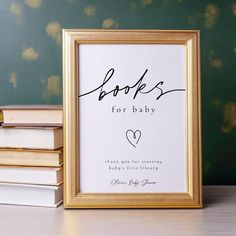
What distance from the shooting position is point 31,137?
3.17 ft

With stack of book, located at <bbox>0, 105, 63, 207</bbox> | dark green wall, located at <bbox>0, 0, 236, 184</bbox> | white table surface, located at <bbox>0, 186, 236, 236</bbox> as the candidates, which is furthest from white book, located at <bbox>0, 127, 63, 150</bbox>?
dark green wall, located at <bbox>0, 0, 236, 184</bbox>

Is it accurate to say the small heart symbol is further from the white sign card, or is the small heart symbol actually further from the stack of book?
the stack of book

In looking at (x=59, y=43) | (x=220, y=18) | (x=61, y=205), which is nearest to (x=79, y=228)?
(x=61, y=205)

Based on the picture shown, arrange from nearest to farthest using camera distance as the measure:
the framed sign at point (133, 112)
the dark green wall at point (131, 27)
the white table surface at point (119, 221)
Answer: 1. the white table surface at point (119, 221)
2. the framed sign at point (133, 112)
3. the dark green wall at point (131, 27)

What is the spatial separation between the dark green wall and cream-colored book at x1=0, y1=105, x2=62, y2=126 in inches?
9.6

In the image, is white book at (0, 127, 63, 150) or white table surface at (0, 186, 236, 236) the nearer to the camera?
white table surface at (0, 186, 236, 236)

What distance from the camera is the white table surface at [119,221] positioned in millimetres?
786

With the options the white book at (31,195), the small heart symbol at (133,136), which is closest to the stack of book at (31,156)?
the white book at (31,195)

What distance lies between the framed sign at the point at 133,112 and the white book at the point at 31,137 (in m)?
0.04

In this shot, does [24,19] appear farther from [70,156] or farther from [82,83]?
[70,156]

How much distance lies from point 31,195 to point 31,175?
0.16ft

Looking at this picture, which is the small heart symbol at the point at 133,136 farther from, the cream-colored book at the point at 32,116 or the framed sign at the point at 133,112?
the cream-colored book at the point at 32,116

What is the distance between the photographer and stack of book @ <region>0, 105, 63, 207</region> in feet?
3.11

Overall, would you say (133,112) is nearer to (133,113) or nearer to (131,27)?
(133,113)
